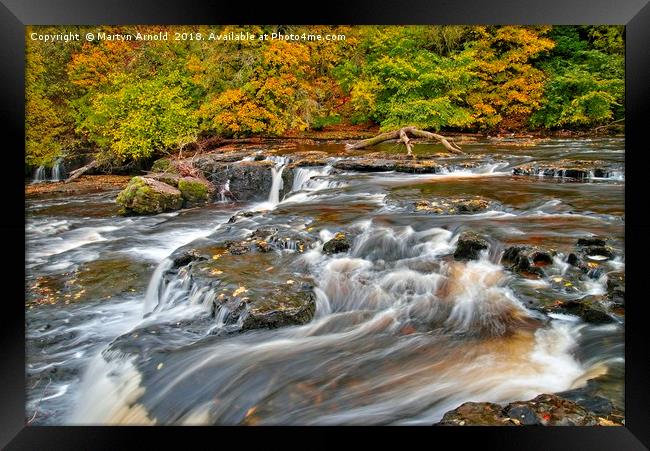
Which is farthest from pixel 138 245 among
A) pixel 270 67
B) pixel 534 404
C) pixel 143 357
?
pixel 534 404

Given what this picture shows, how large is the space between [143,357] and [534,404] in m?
2.84

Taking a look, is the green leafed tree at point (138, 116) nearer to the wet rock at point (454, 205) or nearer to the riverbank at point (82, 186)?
the riverbank at point (82, 186)

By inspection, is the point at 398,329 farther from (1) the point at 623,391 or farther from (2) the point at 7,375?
(2) the point at 7,375

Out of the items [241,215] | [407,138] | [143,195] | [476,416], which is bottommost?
[476,416]

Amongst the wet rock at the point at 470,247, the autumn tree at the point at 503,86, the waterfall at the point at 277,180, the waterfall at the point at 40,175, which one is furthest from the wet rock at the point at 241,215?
the autumn tree at the point at 503,86

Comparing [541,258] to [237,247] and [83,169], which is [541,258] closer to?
[237,247]

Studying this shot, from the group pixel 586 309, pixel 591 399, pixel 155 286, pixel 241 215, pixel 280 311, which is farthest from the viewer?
pixel 241 215

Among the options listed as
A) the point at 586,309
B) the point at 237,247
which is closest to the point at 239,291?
the point at 237,247

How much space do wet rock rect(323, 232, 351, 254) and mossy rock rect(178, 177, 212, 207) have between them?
1.44 metres

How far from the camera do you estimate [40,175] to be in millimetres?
4395

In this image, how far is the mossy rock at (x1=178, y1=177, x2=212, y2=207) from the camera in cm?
539

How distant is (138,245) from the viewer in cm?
502
